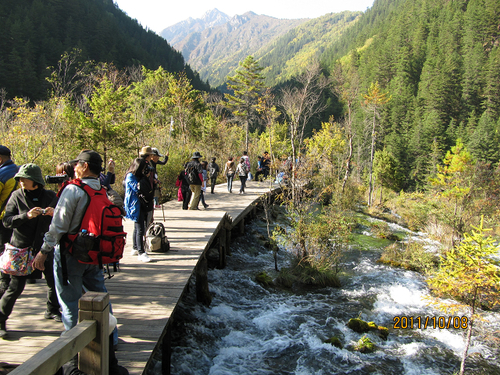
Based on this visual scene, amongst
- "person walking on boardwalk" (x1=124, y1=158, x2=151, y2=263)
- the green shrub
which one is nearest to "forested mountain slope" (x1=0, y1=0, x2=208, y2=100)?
"person walking on boardwalk" (x1=124, y1=158, x2=151, y2=263)

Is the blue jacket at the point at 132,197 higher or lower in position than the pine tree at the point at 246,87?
lower

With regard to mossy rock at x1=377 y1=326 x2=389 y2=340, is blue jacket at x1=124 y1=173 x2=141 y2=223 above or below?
above

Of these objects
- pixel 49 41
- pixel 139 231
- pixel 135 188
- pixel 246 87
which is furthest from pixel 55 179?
pixel 49 41

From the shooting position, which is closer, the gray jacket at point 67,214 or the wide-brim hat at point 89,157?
the gray jacket at point 67,214

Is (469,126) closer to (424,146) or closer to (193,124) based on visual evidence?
(424,146)

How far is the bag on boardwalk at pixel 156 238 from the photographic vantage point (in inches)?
237

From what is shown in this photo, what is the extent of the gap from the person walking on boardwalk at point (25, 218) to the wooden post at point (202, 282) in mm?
3320

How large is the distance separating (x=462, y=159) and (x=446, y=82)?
182 ft

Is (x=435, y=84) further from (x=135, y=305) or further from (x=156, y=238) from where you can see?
(x=135, y=305)

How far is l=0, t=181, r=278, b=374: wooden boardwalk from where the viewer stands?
3.06 metres

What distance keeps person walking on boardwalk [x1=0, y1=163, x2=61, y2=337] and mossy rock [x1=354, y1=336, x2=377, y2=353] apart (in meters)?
5.78

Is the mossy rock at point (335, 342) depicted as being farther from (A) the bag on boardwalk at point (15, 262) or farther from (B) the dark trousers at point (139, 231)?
(A) the bag on boardwalk at point (15, 262)

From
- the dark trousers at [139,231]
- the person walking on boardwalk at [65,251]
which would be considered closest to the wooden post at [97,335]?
the person walking on boardwalk at [65,251]

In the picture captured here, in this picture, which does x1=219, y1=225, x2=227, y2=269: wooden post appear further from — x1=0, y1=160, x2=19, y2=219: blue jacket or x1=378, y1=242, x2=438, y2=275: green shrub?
x1=378, y1=242, x2=438, y2=275: green shrub
